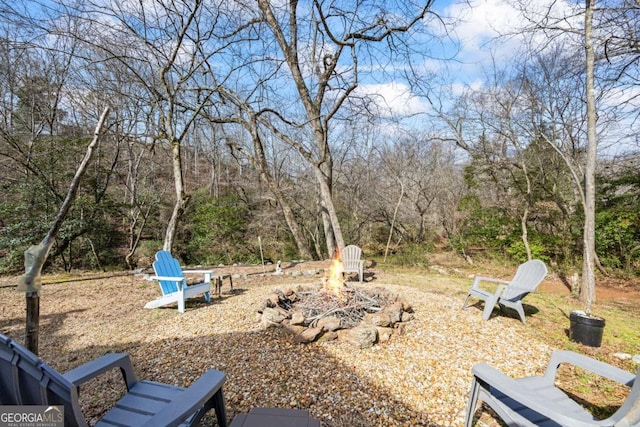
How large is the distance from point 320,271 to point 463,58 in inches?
205

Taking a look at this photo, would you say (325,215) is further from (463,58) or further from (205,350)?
(205,350)

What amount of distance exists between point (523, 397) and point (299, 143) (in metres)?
7.66

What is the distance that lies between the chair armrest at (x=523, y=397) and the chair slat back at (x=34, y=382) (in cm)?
190

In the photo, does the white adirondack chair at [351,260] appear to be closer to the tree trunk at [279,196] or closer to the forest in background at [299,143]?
the forest in background at [299,143]

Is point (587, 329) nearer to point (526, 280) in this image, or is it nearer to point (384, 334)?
point (526, 280)

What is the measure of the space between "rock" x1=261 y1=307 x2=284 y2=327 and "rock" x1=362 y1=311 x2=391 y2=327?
96 centimetres

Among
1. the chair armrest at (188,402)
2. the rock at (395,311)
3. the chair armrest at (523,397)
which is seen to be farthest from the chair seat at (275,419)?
the rock at (395,311)

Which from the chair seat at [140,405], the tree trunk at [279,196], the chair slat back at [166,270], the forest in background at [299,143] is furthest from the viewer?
the tree trunk at [279,196]

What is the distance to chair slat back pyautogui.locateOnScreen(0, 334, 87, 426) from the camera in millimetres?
1056

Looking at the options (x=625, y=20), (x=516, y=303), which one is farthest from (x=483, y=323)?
(x=625, y=20)

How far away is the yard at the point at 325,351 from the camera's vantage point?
6.70ft

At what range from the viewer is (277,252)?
1027 cm

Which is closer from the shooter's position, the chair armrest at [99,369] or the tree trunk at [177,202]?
the chair armrest at [99,369]

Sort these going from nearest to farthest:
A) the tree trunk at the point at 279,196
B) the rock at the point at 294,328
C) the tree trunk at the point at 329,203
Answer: the rock at the point at 294,328, the tree trunk at the point at 329,203, the tree trunk at the point at 279,196
